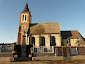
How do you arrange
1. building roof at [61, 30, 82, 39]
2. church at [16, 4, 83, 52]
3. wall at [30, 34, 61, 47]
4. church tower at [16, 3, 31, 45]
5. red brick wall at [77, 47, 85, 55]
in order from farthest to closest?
church tower at [16, 3, 31, 45]
building roof at [61, 30, 82, 39]
church at [16, 4, 83, 52]
wall at [30, 34, 61, 47]
red brick wall at [77, 47, 85, 55]

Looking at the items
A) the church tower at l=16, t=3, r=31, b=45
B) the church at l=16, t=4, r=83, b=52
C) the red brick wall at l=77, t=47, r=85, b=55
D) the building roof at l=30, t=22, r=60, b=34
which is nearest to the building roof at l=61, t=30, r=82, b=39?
the church at l=16, t=4, r=83, b=52

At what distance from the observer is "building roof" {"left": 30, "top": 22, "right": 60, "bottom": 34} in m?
28.7

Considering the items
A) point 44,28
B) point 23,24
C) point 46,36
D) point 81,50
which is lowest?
point 81,50

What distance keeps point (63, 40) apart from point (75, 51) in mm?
14304

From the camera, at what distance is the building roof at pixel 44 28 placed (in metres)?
28.7

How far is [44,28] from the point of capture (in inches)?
1201

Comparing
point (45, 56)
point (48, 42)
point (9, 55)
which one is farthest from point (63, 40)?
point (9, 55)

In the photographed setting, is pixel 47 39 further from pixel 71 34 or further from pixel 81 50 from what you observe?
pixel 81 50

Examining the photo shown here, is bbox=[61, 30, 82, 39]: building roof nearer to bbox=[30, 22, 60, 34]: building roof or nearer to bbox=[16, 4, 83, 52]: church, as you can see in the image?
bbox=[16, 4, 83, 52]: church

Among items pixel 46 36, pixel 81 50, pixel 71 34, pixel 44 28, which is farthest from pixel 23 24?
pixel 81 50

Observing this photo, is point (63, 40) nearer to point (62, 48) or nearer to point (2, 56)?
point (62, 48)

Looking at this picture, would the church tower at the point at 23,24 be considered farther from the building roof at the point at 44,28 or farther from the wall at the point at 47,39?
the wall at the point at 47,39

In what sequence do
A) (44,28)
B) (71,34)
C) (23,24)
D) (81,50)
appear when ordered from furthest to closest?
(23,24) → (44,28) → (71,34) → (81,50)

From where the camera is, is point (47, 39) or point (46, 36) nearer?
point (47, 39)
